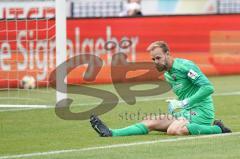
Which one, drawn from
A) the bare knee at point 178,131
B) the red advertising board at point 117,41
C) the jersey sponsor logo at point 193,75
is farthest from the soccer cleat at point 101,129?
the red advertising board at point 117,41

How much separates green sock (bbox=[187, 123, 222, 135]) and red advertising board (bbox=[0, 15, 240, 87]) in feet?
21.8

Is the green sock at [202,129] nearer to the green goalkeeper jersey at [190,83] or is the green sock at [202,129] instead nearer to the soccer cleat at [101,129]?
the green goalkeeper jersey at [190,83]

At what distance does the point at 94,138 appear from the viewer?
37.2 feet

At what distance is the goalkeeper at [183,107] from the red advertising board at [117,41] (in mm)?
6322

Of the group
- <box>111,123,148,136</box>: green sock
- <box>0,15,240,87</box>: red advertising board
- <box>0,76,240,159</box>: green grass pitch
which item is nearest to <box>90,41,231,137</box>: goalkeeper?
<box>111,123,148,136</box>: green sock

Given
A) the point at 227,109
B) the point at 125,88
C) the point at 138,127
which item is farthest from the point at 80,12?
the point at 138,127

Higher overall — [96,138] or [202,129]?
[202,129]

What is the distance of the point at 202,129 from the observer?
11359mm

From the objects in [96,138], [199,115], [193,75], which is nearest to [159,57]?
[193,75]

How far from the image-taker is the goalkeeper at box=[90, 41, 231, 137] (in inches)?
443

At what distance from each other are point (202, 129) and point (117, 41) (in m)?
9.44

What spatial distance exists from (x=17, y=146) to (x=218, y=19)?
12168mm

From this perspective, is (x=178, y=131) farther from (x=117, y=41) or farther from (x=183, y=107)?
(x=117, y=41)

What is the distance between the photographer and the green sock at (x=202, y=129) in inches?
447
